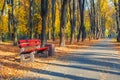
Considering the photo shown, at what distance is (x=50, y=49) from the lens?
70.0ft

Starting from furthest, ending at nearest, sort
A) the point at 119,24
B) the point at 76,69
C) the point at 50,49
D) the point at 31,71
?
the point at 119,24 → the point at 50,49 → the point at 76,69 → the point at 31,71


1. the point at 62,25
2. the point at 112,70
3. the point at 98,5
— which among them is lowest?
the point at 112,70

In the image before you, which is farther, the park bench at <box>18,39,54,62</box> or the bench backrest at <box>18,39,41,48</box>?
the bench backrest at <box>18,39,41,48</box>

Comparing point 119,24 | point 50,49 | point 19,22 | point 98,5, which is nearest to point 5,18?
point 19,22

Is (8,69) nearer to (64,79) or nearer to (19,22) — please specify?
(64,79)

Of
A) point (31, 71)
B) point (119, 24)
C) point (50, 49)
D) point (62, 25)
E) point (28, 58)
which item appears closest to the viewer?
point (31, 71)

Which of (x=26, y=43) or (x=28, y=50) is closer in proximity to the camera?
(x=28, y=50)

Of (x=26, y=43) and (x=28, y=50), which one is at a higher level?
(x=26, y=43)

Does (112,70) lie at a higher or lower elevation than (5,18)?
lower

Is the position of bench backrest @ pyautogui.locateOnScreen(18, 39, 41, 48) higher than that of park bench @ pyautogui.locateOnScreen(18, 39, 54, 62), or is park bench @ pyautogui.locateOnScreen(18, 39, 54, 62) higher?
bench backrest @ pyautogui.locateOnScreen(18, 39, 41, 48)

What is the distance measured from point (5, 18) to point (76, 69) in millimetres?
48052

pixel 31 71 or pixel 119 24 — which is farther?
pixel 119 24

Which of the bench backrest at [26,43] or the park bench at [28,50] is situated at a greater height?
the bench backrest at [26,43]

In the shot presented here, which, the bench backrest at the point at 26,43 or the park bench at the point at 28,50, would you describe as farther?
the bench backrest at the point at 26,43
